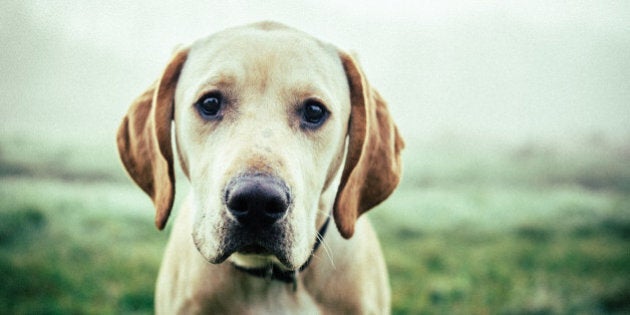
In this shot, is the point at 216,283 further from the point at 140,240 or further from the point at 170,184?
the point at 140,240

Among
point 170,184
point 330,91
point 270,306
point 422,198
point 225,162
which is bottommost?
point 422,198

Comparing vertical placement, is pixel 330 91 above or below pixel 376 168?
above

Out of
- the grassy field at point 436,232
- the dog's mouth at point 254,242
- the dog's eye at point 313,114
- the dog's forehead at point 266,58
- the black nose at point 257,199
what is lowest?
the grassy field at point 436,232

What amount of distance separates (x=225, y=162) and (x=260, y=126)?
0.23 m

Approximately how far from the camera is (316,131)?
92.4 inches

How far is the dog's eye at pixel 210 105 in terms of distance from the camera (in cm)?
231

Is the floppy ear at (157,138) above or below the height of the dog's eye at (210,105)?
below

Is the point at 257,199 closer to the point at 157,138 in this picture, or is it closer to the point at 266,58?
the point at 266,58

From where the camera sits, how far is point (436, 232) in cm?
670

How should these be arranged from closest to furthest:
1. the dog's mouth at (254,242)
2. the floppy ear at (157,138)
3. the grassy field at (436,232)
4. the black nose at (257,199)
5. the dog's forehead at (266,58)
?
the black nose at (257,199) → the dog's mouth at (254,242) → the dog's forehead at (266,58) → the floppy ear at (157,138) → the grassy field at (436,232)

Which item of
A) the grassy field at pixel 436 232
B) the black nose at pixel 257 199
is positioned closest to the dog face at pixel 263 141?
the black nose at pixel 257 199

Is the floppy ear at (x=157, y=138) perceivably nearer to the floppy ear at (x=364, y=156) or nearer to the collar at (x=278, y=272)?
the collar at (x=278, y=272)

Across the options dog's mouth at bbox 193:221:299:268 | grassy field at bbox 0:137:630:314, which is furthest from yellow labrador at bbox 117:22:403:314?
grassy field at bbox 0:137:630:314

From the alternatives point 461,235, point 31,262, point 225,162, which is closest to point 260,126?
point 225,162
